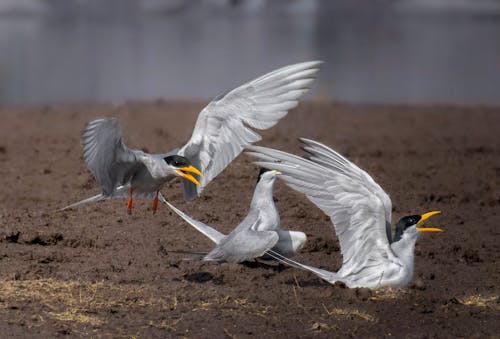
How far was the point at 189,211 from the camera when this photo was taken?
9617 mm

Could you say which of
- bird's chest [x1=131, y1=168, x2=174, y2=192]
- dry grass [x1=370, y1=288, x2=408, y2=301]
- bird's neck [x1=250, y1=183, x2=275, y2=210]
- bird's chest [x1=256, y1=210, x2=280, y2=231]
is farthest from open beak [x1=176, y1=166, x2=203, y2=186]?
dry grass [x1=370, y1=288, x2=408, y2=301]

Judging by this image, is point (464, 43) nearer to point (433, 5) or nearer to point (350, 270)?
point (433, 5)

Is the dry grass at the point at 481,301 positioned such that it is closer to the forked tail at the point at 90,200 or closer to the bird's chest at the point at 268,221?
the bird's chest at the point at 268,221

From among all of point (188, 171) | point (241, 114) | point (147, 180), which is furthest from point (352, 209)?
point (147, 180)

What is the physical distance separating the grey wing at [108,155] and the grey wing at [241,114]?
17.9 inches

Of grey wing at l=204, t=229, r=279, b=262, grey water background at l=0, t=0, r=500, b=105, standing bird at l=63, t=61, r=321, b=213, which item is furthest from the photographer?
grey water background at l=0, t=0, r=500, b=105

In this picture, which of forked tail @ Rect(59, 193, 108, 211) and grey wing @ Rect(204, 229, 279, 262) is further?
forked tail @ Rect(59, 193, 108, 211)

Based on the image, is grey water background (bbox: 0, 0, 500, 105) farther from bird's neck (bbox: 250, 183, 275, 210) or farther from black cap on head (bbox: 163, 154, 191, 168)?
bird's neck (bbox: 250, 183, 275, 210)

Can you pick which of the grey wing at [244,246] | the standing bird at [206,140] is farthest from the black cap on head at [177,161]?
the grey wing at [244,246]

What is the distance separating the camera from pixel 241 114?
836 centimetres

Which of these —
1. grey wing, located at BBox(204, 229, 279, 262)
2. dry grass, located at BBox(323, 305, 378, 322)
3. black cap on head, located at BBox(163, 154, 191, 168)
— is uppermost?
black cap on head, located at BBox(163, 154, 191, 168)

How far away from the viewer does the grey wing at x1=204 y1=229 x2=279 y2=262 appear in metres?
7.63

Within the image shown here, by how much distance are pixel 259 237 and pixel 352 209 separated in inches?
29.1

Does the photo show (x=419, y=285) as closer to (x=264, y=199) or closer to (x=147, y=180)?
(x=264, y=199)
